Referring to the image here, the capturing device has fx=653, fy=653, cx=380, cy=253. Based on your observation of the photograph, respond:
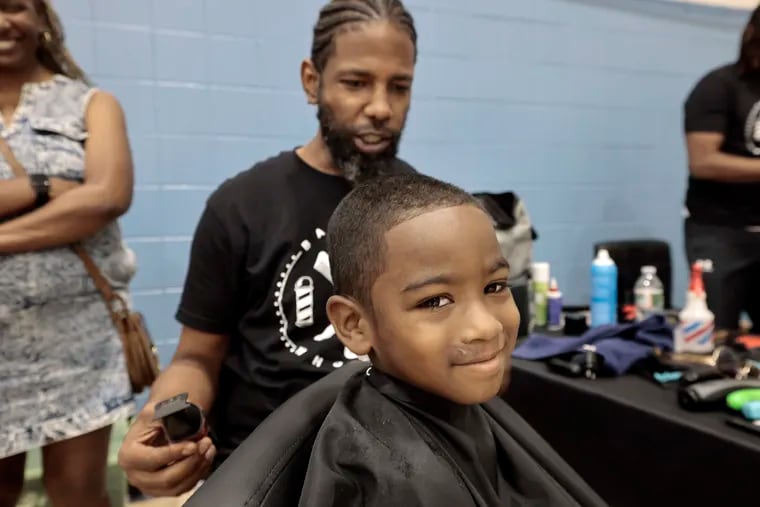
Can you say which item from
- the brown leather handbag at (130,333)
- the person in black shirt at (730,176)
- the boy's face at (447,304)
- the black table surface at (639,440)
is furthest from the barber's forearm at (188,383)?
the person in black shirt at (730,176)

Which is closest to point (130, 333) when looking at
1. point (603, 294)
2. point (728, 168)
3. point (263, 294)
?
point (263, 294)

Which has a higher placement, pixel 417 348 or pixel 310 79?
pixel 310 79

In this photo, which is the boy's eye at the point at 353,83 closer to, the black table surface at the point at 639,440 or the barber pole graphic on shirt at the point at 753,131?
the black table surface at the point at 639,440

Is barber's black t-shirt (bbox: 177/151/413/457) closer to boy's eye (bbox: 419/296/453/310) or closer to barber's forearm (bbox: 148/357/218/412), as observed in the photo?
barber's forearm (bbox: 148/357/218/412)

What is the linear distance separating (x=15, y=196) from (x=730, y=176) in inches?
76.3

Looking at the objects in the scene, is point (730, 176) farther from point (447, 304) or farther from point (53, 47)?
point (53, 47)

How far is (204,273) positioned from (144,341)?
0.37 meters

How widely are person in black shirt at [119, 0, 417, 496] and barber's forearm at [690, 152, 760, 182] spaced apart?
1.27 metres

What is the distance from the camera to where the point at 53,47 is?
1.43 meters

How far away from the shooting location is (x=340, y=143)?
120cm

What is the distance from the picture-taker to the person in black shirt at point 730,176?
199 centimetres

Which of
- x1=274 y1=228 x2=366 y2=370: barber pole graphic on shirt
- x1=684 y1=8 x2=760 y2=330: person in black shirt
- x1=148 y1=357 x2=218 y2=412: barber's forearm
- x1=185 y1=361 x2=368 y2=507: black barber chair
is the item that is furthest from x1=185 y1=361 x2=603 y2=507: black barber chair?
x1=684 y1=8 x2=760 y2=330: person in black shirt

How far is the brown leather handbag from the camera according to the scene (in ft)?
4.49

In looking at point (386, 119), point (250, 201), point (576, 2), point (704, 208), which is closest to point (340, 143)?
point (386, 119)
